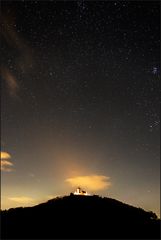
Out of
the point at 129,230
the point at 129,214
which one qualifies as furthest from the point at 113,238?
the point at 129,214

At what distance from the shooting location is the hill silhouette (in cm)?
7800

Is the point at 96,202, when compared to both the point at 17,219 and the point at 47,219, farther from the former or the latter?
the point at 17,219

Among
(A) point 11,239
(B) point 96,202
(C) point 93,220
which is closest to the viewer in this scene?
(A) point 11,239

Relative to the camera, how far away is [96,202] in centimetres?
8919

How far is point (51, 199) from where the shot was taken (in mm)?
93000

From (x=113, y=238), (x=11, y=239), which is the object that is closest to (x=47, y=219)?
(x=11, y=239)

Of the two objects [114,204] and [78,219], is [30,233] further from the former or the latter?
[114,204]

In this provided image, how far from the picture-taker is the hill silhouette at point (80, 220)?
78.0 metres

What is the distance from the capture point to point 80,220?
82.0 metres

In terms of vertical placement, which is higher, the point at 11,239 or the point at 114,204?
the point at 114,204

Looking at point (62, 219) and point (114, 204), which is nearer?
point (62, 219)

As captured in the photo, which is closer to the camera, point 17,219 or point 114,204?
point 17,219

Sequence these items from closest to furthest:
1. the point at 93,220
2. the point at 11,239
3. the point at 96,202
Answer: the point at 11,239 < the point at 93,220 < the point at 96,202

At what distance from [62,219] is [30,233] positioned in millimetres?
7998
